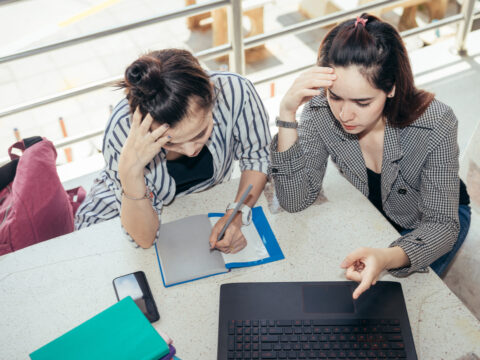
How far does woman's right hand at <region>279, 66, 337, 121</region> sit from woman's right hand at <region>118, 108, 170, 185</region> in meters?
0.35

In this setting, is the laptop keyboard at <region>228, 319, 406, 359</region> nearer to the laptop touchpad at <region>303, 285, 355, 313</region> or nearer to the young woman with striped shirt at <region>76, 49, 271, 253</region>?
the laptop touchpad at <region>303, 285, 355, 313</region>

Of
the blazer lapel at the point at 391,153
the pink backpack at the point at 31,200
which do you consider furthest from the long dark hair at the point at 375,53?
the pink backpack at the point at 31,200

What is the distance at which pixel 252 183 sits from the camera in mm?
1404

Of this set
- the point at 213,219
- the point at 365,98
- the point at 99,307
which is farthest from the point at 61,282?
the point at 365,98

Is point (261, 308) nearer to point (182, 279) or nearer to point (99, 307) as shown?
point (182, 279)

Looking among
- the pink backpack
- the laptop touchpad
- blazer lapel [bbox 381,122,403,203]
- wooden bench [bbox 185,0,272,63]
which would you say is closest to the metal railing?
the pink backpack

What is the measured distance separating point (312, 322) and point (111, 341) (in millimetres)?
429

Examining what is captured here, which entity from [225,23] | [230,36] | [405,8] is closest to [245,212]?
[230,36]

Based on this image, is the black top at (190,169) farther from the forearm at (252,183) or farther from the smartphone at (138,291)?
the smartphone at (138,291)

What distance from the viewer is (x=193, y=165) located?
4.98 ft

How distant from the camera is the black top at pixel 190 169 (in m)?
1.49

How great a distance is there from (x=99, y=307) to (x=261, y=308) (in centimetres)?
38

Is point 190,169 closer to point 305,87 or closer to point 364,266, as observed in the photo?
point 305,87

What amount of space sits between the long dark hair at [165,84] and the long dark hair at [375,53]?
354 millimetres
